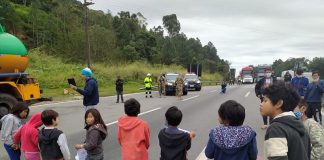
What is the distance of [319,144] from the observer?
5.07 m

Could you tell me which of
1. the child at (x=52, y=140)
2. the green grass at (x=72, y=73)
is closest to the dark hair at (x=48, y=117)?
the child at (x=52, y=140)

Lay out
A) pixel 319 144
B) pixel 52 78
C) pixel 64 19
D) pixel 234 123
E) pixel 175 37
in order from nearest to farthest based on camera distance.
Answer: pixel 234 123
pixel 319 144
pixel 52 78
pixel 64 19
pixel 175 37

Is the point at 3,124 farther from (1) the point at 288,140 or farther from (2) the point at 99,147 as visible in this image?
(1) the point at 288,140

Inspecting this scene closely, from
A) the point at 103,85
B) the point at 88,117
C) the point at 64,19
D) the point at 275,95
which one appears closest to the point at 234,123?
the point at 275,95

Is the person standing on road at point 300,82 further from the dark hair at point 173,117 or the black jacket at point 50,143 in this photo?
the black jacket at point 50,143

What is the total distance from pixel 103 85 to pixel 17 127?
3956 cm

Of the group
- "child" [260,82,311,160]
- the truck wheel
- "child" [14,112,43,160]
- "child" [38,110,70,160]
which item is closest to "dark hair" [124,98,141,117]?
"child" [38,110,70,160]

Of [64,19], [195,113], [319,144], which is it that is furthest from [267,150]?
[64,19]

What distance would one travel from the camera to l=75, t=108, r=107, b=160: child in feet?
19.8

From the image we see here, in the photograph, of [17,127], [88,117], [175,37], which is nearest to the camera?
[88,117]

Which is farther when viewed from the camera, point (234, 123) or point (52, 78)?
point (52, 78)

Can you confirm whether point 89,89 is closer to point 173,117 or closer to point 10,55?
point 173,117

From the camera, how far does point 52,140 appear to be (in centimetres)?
593

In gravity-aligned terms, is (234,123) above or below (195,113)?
above
